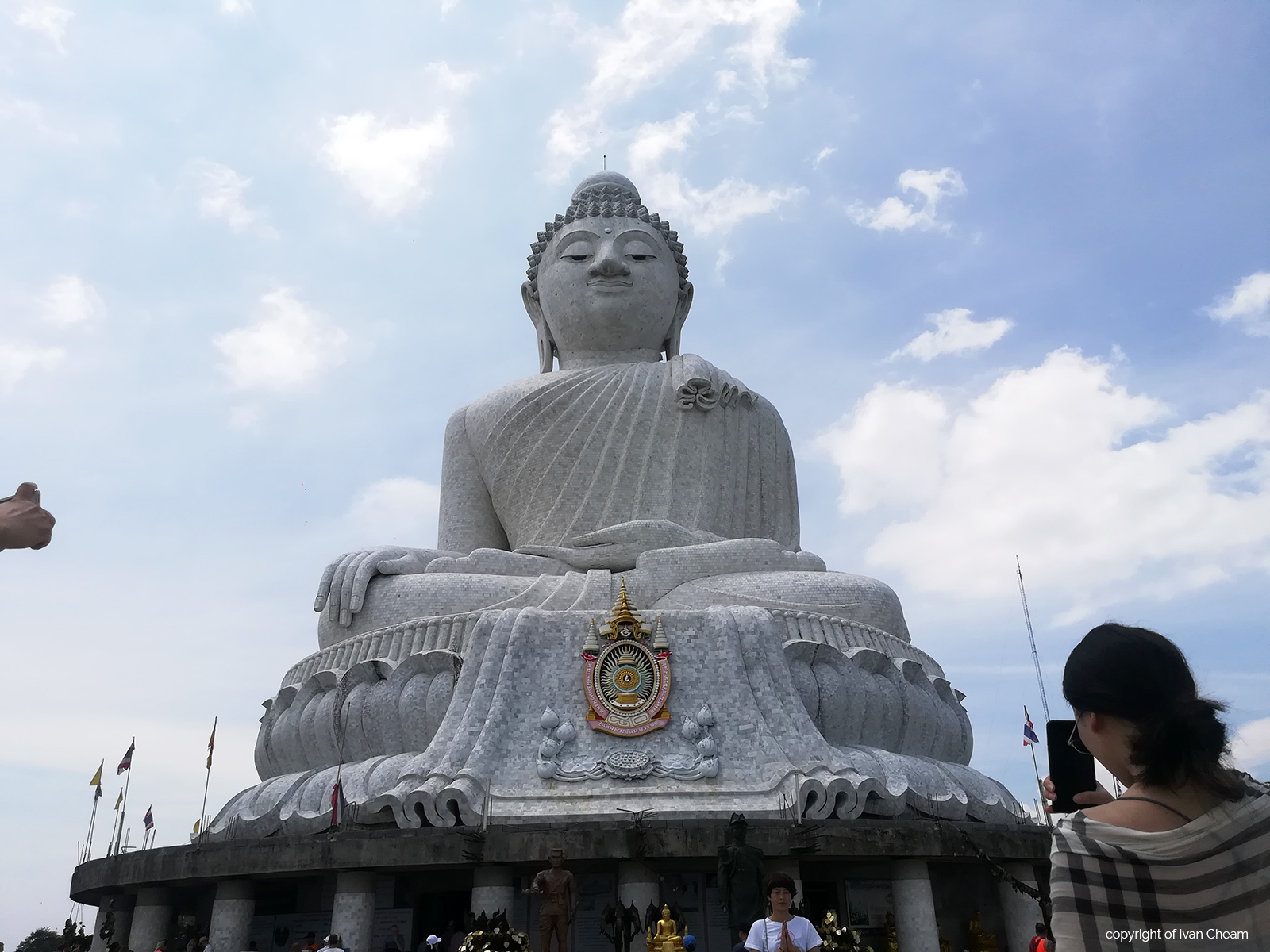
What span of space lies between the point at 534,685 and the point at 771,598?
2315 millimetres

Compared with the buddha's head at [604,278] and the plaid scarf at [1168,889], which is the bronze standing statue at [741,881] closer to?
the plaid scarf at [1168,889]

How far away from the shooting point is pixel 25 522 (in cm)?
211

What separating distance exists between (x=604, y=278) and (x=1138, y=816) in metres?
11.9

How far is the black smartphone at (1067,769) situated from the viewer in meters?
1.78

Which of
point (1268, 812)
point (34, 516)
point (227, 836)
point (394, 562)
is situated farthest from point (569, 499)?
point (1268, 812)

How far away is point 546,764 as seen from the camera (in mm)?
8062

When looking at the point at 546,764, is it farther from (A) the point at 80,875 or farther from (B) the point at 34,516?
(B) the point at 34,516

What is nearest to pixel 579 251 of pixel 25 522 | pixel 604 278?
pixel 604 278

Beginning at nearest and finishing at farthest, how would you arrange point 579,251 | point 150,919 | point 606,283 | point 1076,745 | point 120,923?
point 1076,745, point 150,919, point 120,923, point 606,283, point 579,251

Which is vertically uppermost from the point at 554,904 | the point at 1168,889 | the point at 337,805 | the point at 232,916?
the point at 337,805

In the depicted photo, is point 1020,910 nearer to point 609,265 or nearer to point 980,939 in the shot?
point 980,939

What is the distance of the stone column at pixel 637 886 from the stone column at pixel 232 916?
296 centimetres

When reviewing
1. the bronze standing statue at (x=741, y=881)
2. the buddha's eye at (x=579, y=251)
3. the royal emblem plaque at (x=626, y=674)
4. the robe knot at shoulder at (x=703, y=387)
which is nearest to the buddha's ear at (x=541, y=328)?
the buddha's eye at (x=579, y=251)

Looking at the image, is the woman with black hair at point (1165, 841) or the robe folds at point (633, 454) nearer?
the woman with black hair at point (1165, 841)
